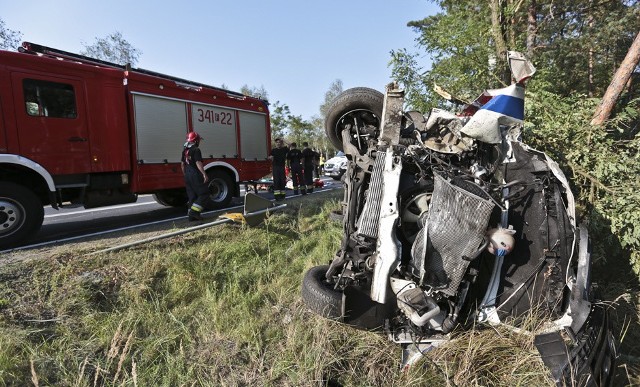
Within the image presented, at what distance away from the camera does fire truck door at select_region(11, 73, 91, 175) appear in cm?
416

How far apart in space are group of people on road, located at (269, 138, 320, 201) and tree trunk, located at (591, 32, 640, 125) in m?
5.42

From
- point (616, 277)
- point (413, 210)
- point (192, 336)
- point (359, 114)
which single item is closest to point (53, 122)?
point (192, 336)

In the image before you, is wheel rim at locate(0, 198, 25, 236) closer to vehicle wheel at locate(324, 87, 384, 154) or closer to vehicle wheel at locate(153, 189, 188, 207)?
vehicle wheel at locate(153, 189, 188, 207)

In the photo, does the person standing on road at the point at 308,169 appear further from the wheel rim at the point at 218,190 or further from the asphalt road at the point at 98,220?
the wheel rim at the point at 218,190

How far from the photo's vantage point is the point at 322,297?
232 centimetres

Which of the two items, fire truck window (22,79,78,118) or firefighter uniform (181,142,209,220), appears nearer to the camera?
fire truck window (22,79,78,118)

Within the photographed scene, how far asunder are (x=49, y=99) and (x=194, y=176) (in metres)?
1.98

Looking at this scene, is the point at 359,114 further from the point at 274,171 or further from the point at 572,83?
the point at 572,83

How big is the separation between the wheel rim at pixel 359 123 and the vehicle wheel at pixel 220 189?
13.1ft

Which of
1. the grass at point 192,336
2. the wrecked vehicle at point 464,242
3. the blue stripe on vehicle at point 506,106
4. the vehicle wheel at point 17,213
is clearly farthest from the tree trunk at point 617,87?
the vehicle wheel at point 17,213

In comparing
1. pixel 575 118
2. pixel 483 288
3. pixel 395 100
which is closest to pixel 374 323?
pixel 483 288

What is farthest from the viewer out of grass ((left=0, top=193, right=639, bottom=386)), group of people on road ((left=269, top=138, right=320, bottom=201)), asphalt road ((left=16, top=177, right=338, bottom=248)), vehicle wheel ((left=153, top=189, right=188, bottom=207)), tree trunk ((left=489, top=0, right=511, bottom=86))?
group of people on road ((left=269, top=138, right=320, bottom=201))

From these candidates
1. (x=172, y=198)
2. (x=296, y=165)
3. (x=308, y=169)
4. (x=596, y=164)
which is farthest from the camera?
(x=308, y=169)

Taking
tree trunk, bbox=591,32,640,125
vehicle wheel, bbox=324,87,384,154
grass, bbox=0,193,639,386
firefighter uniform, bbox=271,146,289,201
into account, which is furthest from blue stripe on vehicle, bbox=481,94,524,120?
firefighter uniform, bbox=271,146,289,201
